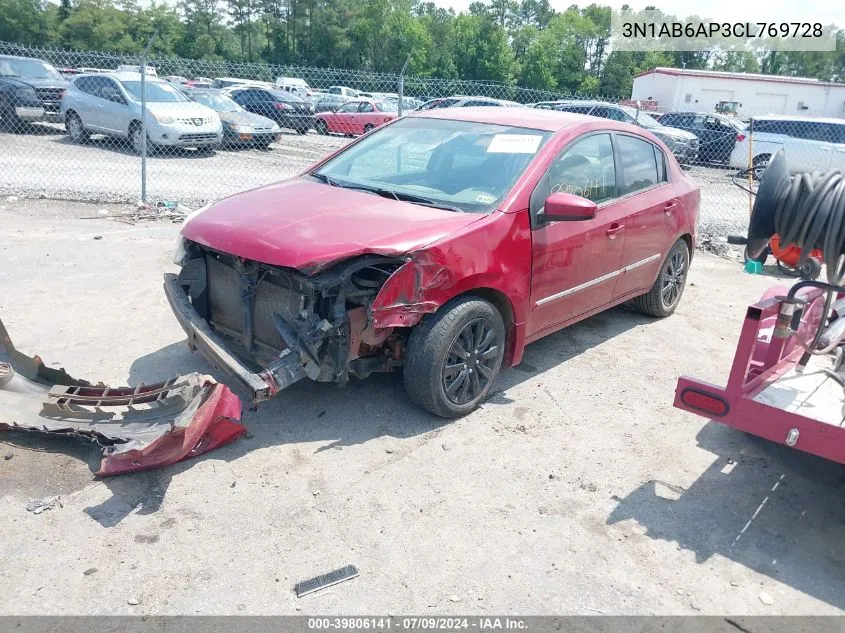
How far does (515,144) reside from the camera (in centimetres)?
480

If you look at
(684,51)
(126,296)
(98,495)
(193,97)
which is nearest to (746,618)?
(98,495)

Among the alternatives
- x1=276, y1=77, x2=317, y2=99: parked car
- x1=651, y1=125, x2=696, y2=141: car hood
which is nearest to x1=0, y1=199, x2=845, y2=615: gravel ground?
x1=651, y1=125, x2=696, y2=141: car hood

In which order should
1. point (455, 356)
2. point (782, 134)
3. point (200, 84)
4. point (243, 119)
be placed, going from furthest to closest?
point (200, 84) < point (782, 134) < point (243, 119) < point (455, 356)

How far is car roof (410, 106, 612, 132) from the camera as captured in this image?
Result: 5.00m

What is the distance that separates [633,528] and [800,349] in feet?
5.45

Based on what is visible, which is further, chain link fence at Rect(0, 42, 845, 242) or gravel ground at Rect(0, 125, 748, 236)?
chain link fence at Rect(0, 42, 845, 242)

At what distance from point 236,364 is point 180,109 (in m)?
12.5

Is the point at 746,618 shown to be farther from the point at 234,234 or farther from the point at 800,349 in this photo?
the point at 234,234

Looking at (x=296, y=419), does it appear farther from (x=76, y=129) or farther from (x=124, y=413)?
(x=76, y=129)

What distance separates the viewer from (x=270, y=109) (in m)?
21.7

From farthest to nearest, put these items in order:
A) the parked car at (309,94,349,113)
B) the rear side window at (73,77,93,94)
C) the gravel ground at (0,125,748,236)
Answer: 1. the parked car at (309,94,349,113)
2. the rear side window at (73,77,93,94)
3. the gravel ground at (0,125,748,236)

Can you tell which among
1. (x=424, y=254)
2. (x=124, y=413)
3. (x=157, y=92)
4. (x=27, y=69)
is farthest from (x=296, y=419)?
(x=27, y=69)

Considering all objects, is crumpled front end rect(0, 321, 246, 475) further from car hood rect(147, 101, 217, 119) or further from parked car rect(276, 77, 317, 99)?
Result: parked car rect(276, 77, 317, 99)

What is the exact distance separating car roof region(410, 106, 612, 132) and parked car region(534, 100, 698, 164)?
11.6 m
